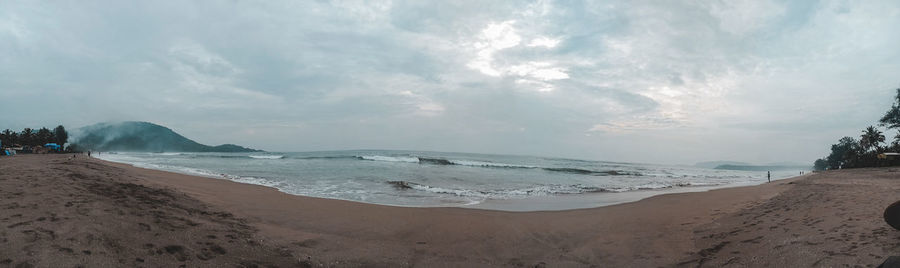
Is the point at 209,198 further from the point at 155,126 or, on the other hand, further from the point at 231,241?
the point at 155,126

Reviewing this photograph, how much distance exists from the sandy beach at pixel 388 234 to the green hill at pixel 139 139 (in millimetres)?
113495

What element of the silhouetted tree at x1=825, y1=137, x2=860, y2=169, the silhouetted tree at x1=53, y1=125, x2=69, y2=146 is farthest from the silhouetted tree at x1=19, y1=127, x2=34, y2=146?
the silhouetted tree at x1=825, y1=137, x2=860, y2=169

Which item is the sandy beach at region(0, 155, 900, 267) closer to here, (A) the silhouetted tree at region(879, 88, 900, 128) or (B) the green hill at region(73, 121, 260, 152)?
(A) the silhouetted tree at region(879, 88, 900, 128)

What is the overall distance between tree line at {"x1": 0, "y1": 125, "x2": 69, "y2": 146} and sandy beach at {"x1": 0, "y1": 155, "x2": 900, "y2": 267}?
4872 cm

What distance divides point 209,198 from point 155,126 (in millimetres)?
161969

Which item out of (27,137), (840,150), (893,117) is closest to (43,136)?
(27,137)

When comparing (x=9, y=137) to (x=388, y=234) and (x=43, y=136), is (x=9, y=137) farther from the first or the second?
(x=388, y=234)

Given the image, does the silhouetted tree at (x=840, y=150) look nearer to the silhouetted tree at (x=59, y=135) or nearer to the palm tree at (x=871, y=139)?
the palm tree at (x=871, y=139)

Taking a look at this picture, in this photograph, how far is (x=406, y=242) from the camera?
19.2ft

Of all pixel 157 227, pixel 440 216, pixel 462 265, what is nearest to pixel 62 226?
pixel 157 227

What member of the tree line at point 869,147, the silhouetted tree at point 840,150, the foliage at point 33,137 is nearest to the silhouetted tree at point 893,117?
the tree line at point 869,147

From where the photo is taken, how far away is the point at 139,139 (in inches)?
4245

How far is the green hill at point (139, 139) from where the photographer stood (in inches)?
3686

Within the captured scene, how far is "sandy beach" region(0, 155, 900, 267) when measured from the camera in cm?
380
